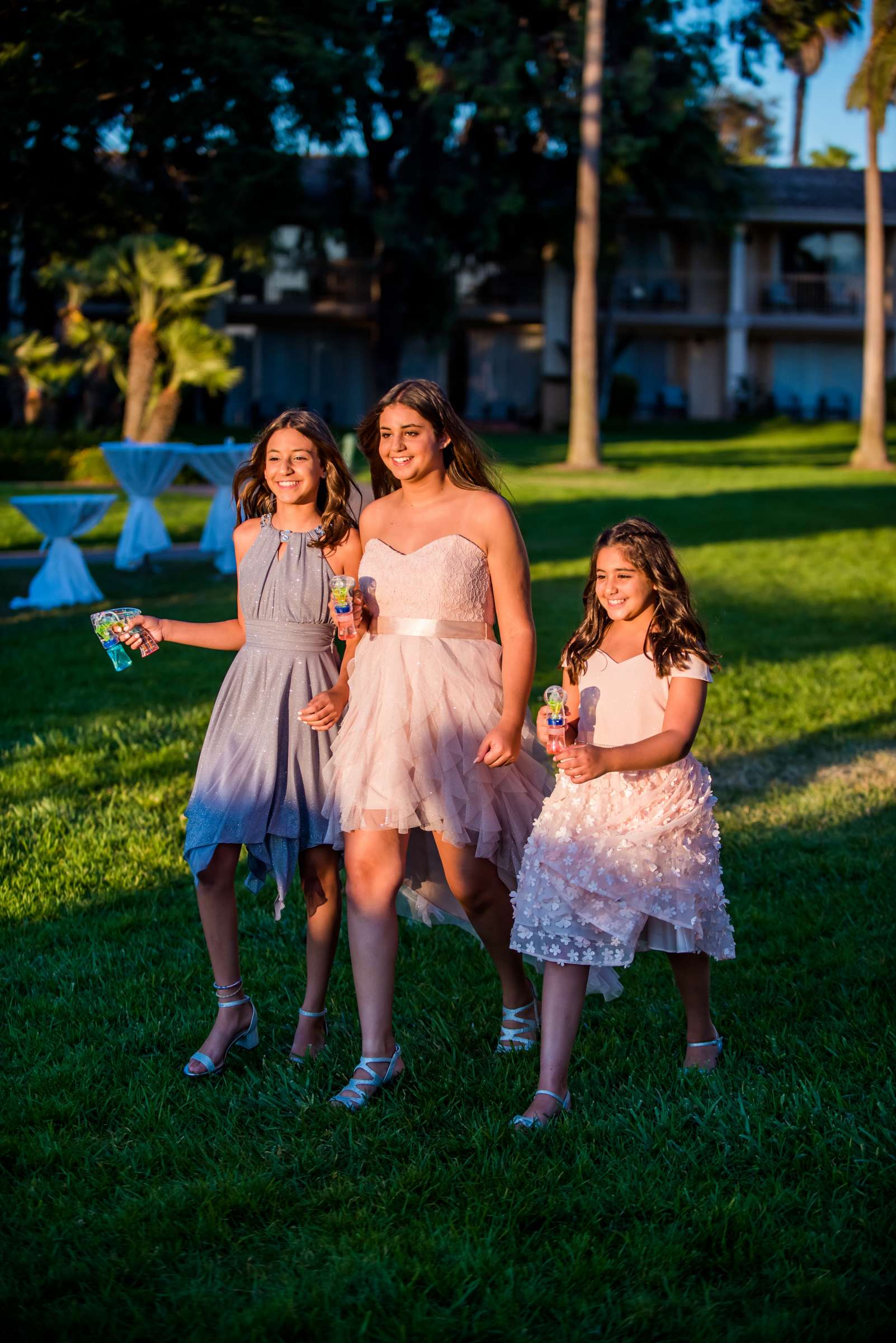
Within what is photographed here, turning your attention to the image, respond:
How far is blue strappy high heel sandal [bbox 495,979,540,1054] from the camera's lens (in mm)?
3766

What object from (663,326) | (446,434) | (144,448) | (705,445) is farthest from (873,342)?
(446,434)

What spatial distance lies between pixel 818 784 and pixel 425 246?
81.2 feet

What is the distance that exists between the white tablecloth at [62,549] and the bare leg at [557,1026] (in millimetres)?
8839

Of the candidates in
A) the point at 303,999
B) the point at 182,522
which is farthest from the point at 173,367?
the point at 303,999

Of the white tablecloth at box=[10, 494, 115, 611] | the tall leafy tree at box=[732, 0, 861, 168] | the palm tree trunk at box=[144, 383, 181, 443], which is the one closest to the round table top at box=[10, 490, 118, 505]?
the white tablecloth at box=[10, 494, 115, 611]

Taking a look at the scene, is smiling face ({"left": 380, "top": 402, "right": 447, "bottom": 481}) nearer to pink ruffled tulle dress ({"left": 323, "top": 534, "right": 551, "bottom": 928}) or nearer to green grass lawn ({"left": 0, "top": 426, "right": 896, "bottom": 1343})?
pink ruffled tulle dress ({"left": 323, "top": 534, "right": 551, "bottom": 928})

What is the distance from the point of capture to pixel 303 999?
4117mm

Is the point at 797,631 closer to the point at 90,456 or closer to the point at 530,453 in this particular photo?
the point at 90,456

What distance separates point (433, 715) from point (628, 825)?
561 mm

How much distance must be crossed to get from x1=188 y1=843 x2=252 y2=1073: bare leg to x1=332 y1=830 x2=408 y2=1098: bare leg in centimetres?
35

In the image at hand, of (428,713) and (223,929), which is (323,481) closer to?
(428,713)

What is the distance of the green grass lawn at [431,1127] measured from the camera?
2.60 meters

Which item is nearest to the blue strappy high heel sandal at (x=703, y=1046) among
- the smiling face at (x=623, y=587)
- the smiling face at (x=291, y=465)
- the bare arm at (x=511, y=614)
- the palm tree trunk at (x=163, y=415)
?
the bare arm at (x=511, y=614)

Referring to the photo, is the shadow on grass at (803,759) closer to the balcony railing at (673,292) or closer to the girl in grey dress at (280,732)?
the girl in grey dress at (280,732)
